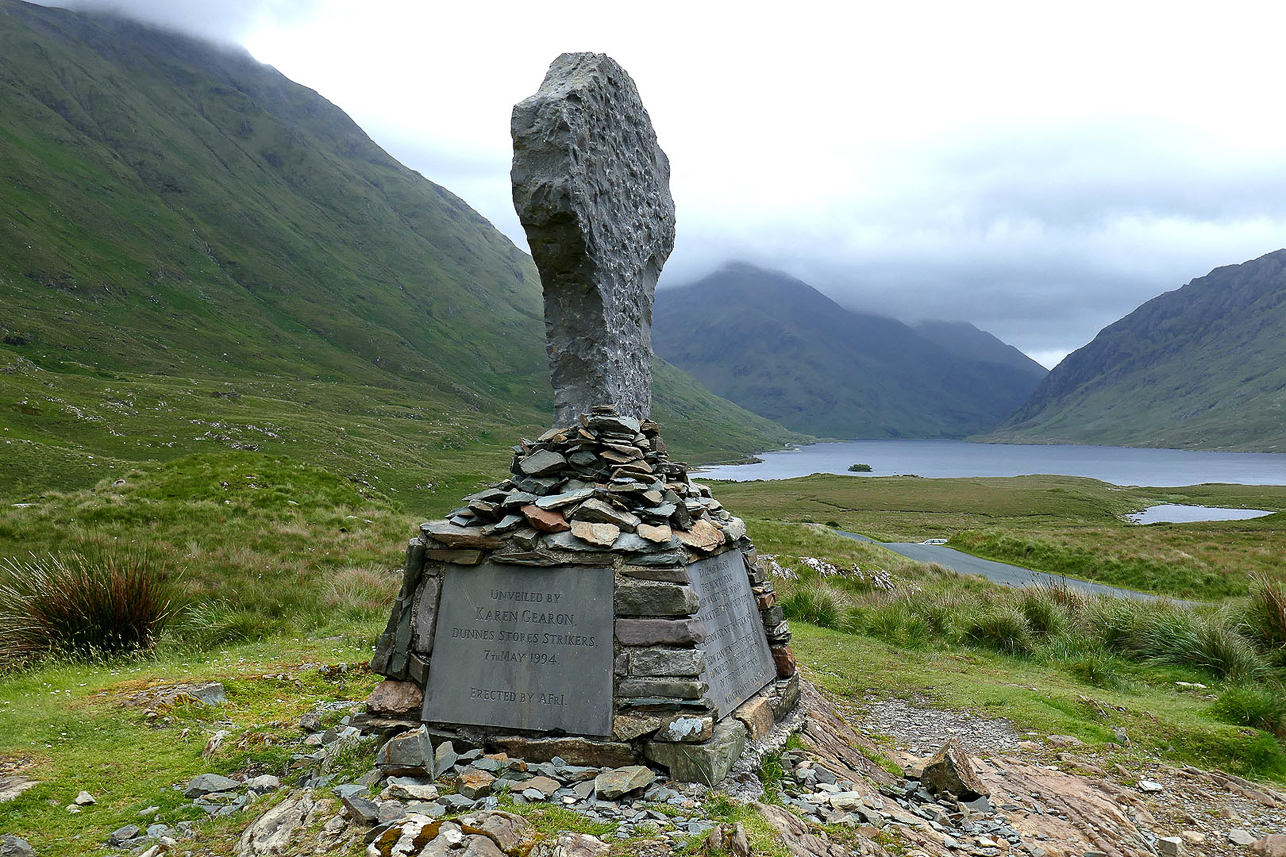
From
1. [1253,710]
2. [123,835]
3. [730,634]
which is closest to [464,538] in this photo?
[730,634]

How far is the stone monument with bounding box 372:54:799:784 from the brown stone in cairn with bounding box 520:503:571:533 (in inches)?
0.7

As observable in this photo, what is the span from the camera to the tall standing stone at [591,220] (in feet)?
27.2

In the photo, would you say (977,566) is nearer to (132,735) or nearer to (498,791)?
(498,791)

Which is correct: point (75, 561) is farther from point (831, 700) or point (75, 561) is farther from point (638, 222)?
point (831, 700)

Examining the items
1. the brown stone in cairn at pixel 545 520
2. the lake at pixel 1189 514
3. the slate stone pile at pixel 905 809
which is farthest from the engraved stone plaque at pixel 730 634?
the lake at pixel 1189 514

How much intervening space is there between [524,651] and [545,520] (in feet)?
3.83

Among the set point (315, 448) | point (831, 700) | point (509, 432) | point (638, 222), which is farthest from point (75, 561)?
point (509, 432)

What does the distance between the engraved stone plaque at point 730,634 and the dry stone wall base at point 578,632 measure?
28 mm

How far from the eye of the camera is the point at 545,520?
20.5 ft

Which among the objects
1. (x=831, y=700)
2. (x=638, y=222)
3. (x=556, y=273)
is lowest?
(x=831, y=700)

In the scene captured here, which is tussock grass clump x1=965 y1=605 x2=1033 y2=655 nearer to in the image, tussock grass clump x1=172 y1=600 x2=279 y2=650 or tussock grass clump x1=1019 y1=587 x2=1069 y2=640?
tussock grass clump x1=1019 y1=587 x2=1069 y2=640

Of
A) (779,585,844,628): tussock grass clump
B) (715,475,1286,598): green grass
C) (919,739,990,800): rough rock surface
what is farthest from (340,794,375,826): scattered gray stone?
(715,475,1286,598): green grass

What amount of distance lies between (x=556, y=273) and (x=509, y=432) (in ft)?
347

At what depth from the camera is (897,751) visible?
25.9ft
